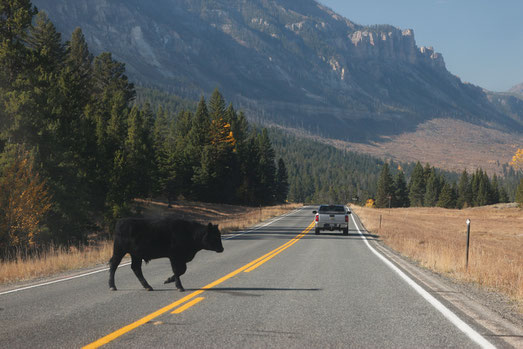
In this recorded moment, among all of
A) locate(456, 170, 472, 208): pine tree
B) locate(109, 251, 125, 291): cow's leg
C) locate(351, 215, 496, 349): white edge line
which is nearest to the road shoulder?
locate(351, 215, 496, 349): white edge line

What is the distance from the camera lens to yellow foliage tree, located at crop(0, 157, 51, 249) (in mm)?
21297

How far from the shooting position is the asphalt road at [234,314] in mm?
5336

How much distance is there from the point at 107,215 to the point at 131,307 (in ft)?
114

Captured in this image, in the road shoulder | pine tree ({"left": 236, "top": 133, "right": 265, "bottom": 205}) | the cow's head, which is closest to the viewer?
the road shoulder

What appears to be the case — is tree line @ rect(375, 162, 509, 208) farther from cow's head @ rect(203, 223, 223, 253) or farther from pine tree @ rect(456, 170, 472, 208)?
cow's head @ rect(203, 223, 223, 253)

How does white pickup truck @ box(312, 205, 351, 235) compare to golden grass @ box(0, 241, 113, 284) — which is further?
white pickup truck @ box(312, 205, 351, 235)

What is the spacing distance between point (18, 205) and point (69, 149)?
981 centimetres

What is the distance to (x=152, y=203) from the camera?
65.4 m

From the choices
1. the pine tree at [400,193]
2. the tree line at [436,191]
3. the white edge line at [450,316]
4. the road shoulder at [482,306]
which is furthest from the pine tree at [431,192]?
the white edge line at [450,316]

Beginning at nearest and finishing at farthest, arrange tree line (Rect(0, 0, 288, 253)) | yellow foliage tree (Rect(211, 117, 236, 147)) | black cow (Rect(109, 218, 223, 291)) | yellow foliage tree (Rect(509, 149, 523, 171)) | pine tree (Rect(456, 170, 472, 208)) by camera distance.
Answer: black cow (Rect(109, 218, 223, 291)) → tree line (Rect(0, 0, 288, 253)) → yellow foliage tree (Rect(211, 117, 236, 147)) → yellow foliage tree (Rect(509, 149, 523, 171)) → pine tree (Rect(456, 170, 472, 208))

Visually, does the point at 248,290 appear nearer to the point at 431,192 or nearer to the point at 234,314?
the point at 234,314

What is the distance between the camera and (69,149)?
100ft

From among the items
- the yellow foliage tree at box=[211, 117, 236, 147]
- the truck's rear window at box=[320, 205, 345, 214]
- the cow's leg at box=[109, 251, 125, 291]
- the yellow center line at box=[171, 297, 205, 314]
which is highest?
the yellow foliage tree at box=[211, 117, 236, 147]

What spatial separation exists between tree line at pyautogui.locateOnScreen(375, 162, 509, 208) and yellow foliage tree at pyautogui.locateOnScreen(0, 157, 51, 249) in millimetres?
109058
